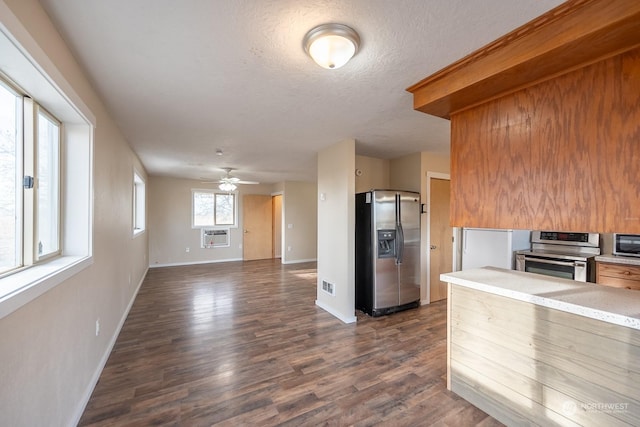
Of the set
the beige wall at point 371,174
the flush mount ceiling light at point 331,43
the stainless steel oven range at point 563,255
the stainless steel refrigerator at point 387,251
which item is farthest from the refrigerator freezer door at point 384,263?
the flush mount ceiling light at point 331,43

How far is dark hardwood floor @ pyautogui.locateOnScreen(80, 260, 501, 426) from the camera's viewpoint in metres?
1.83

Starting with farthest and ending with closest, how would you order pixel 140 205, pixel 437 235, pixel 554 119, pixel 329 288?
1. pixel 140 205
2. pixel 437 235
3. pixel 329 288
4. pixel 554 119

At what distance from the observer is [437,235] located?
4312 millimetres

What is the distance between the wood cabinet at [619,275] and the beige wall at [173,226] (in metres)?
7.79

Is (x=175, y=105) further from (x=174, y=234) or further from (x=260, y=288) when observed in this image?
(x=174, y=234)

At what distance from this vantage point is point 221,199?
7.82 meters

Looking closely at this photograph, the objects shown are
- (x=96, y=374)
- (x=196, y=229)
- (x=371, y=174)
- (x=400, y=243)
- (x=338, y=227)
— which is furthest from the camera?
(x=196, y=229)

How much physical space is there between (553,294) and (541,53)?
4.50 feet

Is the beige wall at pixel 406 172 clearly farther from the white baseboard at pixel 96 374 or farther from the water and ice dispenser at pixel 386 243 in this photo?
the white baseboard at pixel 96 374

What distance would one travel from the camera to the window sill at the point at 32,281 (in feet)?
3.45

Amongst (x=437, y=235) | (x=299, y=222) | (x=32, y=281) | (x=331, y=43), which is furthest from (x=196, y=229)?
(x=331, y=43)

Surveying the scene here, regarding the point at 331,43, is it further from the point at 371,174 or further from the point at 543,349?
the point at 371,174

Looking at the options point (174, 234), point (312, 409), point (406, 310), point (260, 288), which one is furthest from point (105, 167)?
point (174, 234)

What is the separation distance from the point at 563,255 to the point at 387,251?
229 centimetres
